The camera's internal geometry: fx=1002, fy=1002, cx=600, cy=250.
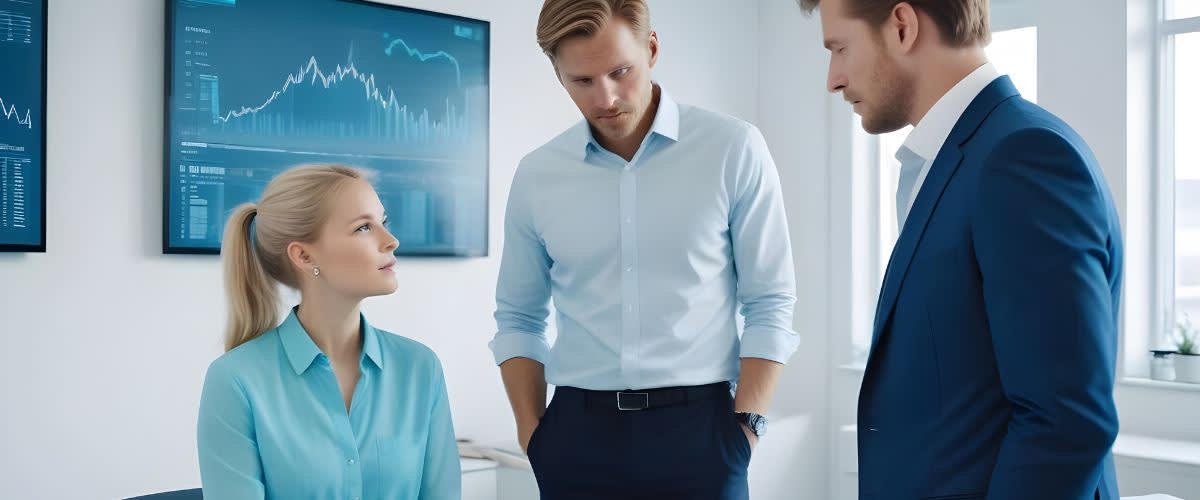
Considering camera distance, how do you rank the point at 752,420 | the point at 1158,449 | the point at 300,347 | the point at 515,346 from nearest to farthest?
the point at 300,347 → the point at 752,420 → the point at 515,346 → the point at 1158,449

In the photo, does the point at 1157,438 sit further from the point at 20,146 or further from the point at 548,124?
the point at 20,146

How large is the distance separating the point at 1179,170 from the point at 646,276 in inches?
97.8

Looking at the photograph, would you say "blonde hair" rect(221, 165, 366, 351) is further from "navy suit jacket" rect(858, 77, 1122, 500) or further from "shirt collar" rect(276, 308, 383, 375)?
"navy suit jacket" rect(858, 77, 1122, 500)

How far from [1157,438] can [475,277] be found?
7.61ft

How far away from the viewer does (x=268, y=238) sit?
172 cm

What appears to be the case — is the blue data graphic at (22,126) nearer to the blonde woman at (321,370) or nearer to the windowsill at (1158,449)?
the blonde woman at (321,370)

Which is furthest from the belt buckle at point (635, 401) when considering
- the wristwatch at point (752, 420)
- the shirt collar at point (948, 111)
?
the shirt collar at point (948, 111)

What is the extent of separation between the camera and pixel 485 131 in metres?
3.33

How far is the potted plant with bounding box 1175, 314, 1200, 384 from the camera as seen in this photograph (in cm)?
325

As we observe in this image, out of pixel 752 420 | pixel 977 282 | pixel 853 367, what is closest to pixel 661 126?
pixel 752 420

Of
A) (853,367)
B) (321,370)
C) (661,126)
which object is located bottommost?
(853,367)

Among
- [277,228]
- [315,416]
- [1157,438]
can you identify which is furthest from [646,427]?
[1157,438]

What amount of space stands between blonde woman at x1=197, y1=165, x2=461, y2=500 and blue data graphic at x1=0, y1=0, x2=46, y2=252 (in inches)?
41.0

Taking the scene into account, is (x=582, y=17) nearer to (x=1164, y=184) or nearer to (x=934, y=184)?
(x=934, y=184)
